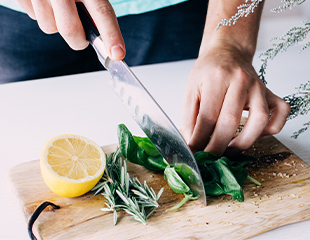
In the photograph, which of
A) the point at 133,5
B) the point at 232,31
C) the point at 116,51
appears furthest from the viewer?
the point at 133,5

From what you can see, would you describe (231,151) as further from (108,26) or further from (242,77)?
(108,26)

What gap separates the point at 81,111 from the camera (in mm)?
1442

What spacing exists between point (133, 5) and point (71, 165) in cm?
111

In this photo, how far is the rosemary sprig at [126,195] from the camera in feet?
2.77

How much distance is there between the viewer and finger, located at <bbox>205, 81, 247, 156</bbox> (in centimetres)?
98

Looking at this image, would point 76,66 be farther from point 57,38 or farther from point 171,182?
point 171,182

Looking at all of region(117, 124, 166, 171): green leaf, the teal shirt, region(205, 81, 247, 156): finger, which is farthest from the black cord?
the teal shirt

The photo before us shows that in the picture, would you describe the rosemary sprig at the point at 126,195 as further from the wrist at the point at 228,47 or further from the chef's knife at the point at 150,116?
the wrist at the point at 228,47

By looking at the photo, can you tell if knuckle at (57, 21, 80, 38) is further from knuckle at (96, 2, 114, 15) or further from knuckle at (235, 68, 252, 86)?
knuckle at (235, 68, 252, 86)

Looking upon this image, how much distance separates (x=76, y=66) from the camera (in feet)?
6.36

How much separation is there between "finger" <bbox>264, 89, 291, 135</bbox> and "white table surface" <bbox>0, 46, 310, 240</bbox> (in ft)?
0.62

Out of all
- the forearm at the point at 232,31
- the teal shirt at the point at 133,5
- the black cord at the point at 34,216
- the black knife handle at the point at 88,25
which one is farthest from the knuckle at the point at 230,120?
the teal shirt at the point at 133,5

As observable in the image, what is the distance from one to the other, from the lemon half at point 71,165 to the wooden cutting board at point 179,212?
0.06 meters

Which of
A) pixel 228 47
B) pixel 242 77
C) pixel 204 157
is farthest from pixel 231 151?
pixel 228 47
